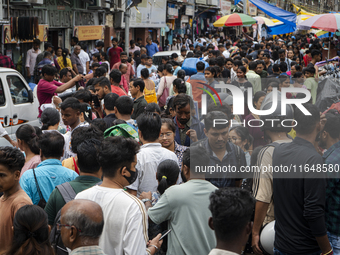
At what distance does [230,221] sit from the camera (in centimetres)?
232

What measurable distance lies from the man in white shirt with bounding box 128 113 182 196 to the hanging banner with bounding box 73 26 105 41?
41.7 feet

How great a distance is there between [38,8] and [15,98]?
7.20m

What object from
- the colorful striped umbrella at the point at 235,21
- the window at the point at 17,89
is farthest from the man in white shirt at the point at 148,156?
the colorful striped umbrella at the point at 235,21

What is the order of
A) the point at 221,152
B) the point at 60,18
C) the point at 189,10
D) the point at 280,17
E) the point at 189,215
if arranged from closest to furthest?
the point at 189,215
the point at 221,152
the point at 60,18
the point at 280,17
the point at 189,10

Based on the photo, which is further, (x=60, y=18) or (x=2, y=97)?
(x=60, y=18)

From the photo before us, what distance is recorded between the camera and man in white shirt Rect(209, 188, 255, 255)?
7.50 feet

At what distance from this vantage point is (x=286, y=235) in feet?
9.95

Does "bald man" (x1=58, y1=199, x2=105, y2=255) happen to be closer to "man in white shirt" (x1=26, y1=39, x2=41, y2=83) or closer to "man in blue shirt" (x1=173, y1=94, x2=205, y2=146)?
"man in blue shirt" (x1=173, y1=94, x2=205, y2=146)

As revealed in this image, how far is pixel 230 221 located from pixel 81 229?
2.59 feet

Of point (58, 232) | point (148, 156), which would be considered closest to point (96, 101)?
point (148, 156)

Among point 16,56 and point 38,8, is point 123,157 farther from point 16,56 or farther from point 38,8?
point 38,8

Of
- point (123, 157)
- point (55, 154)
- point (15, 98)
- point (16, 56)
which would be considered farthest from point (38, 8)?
point (123, 157)

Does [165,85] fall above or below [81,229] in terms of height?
above

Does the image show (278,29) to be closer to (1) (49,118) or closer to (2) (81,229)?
(1) (49,118)
